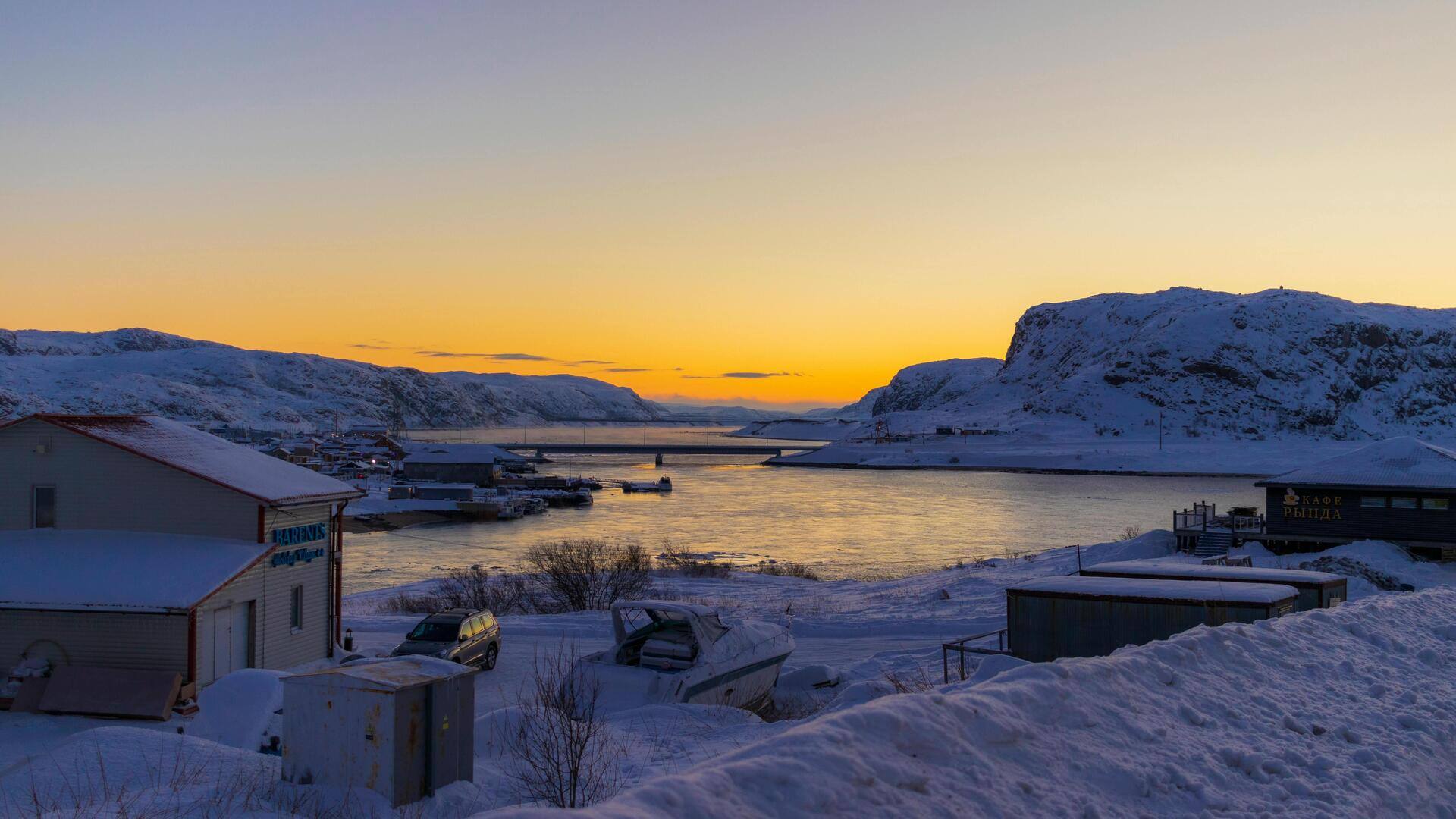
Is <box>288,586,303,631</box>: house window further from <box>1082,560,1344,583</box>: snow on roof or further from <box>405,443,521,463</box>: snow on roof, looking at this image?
<box>405,443,521,463</box>: snow on roof

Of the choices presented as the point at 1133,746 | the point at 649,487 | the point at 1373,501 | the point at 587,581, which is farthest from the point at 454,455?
the point at 1133,746

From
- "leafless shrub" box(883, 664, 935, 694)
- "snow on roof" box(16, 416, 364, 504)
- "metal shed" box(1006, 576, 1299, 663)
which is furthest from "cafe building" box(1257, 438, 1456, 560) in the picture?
"snow on roof" box(16, 416, 364, 504)

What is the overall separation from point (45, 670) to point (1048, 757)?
1479 cm

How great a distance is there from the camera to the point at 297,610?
18766 millimetres

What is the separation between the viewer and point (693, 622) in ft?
45.8

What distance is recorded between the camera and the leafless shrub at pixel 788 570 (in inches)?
1544

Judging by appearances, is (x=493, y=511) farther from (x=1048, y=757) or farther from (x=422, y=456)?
(x=1048, y=757)

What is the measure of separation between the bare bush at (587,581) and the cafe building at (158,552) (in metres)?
9.57

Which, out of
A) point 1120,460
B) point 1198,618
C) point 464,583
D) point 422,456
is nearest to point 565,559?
point 464,583

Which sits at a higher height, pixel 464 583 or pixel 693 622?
pixel 693 622

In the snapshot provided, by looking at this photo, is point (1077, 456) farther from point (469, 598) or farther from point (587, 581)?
point (469, 598)

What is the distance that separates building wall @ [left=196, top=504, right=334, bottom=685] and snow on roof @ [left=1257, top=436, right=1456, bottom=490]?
102 ft

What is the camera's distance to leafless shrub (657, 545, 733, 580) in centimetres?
3684

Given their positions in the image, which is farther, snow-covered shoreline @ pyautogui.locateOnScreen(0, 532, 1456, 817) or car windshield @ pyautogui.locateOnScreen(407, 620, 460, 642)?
car windshield @ pyautogui.locateOnScreen(407, 620, 460, 642)
